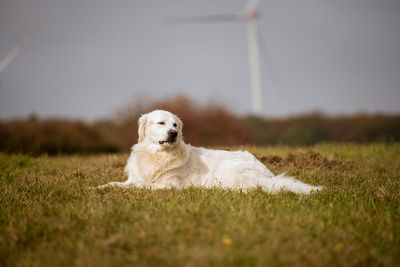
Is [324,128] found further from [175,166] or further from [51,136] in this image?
[175,166]

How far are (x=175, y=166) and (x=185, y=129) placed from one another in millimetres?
15628

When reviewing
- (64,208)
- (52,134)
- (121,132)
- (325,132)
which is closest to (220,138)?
(121,132)

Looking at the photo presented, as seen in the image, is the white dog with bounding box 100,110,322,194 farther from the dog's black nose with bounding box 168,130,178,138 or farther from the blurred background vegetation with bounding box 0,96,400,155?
the blurred background vegetation with bounding box 0,96,400,155

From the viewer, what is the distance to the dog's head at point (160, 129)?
15.1 feet

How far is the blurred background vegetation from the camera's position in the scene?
62.2 ft

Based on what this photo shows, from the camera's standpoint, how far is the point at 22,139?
18812 millimetres

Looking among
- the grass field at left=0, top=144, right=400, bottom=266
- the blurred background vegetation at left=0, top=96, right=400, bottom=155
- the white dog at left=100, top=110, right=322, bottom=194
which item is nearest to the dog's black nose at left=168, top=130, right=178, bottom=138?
the white dog at left=100, top=110, right=322, bottom=194

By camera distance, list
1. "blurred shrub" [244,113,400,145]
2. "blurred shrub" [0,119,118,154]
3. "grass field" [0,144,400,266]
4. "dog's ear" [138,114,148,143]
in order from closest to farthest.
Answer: "grass field" [0,144,400,266] < "dog's ear" [138,114,148,143] < "blurred shrub" [0,119,118,154] < "blurred shrub" [244,113,400,145]

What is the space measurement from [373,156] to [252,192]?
211 inches

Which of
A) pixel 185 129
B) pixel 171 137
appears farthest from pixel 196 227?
pixel 185 129

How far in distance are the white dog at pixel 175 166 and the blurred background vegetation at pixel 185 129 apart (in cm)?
1197

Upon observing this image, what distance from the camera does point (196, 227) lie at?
2.78 m

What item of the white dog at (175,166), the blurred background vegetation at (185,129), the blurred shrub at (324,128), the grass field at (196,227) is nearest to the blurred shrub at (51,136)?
the blurred background vegetation at (185,129)

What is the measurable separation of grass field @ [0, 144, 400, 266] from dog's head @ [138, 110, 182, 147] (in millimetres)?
786
